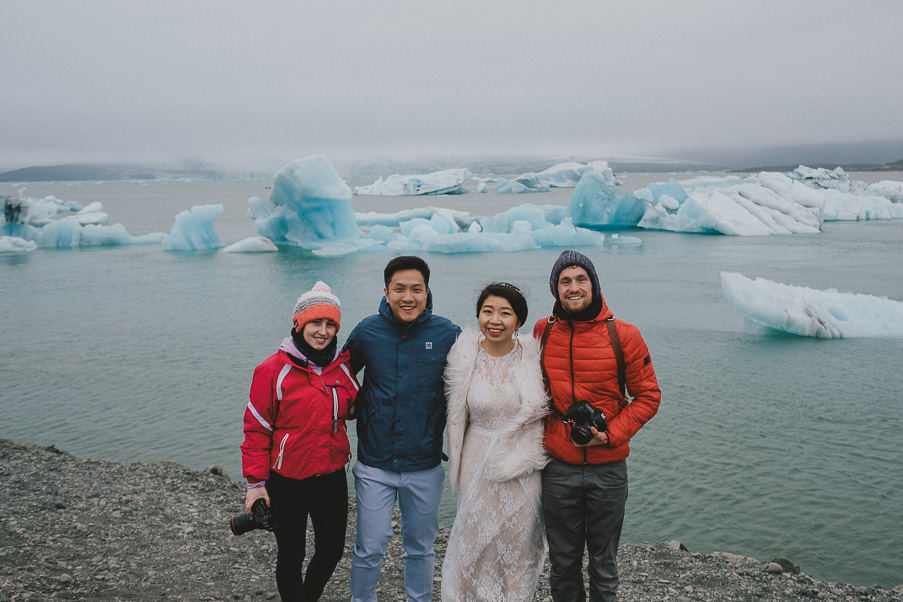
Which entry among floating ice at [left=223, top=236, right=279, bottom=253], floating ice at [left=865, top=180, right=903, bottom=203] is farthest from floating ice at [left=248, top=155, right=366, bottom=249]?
floating ice at [left=865, top=180, right=903, bottom=203]

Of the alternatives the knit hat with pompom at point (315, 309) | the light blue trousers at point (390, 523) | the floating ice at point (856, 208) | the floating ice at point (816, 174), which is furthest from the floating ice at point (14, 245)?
the floating ice at point (816, 174)

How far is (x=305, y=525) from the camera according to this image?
2.06 meters

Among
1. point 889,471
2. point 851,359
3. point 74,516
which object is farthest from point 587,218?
point 74,516

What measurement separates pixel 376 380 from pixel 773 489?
11.5 ft

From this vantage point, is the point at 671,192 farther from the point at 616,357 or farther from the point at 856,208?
the point at 616,357

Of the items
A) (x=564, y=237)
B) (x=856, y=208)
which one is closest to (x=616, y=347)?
(x=564, y=237)

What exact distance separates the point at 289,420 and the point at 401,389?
359 mm

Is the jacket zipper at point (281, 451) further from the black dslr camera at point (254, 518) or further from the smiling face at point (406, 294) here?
the smiling face at point (406, 294)

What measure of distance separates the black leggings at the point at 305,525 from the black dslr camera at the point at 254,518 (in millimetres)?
53

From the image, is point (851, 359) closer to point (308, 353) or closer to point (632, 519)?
point (632, 519)

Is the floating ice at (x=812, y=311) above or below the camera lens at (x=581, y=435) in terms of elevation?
below

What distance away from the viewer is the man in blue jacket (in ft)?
6.94

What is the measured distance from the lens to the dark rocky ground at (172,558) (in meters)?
2.68

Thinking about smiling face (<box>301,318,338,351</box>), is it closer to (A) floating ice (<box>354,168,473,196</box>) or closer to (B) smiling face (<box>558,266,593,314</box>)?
(B) smiling face (<box>558,266,593,314</box>)
